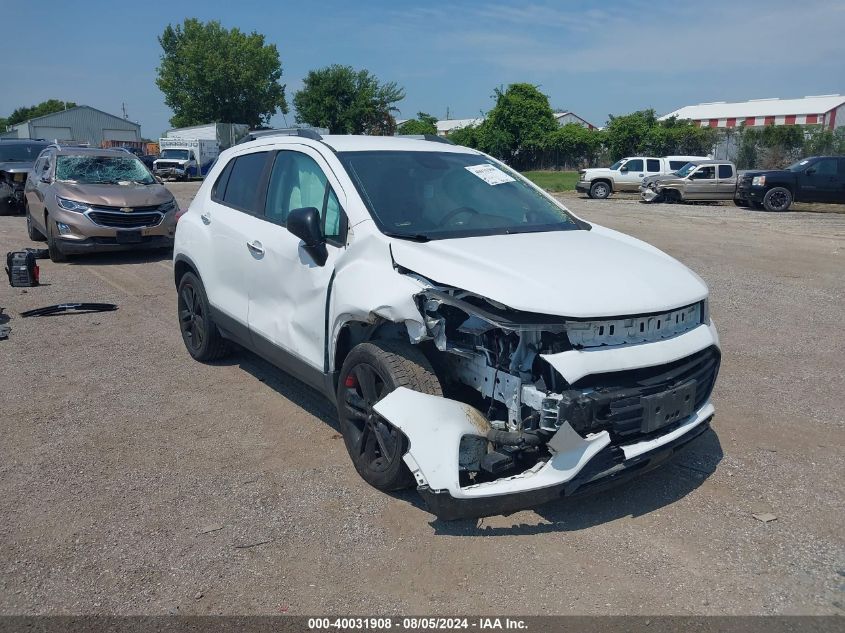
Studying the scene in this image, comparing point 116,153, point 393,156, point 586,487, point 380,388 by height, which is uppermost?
point 116,153

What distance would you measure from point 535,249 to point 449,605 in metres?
1.91

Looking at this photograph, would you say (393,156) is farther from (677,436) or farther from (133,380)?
(133,380)

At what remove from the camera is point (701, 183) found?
82.1ft

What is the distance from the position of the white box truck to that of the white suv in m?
33.9

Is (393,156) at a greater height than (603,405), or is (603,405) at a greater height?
(393,156)

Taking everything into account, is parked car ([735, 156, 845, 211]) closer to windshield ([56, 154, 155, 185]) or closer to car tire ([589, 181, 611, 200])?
car tire ([589, 181, 611, 200])

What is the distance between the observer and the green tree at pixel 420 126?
64062 mm

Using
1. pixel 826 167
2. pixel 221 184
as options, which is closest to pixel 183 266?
pixel 221 184

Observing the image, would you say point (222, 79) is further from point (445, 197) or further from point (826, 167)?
point (445, 197)

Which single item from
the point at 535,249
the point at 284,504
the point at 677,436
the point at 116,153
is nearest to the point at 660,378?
the point at 677,436

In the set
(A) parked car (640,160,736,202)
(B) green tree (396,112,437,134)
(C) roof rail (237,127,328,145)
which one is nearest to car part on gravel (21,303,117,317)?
(C) roof rail (237,127,328,145)

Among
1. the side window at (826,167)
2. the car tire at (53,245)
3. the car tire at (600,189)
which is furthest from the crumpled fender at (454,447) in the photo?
the car tire at (600,189)

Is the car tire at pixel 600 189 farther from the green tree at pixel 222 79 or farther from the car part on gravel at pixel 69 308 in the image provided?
the green tree at pixel 222 79

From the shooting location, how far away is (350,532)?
3.53 m
